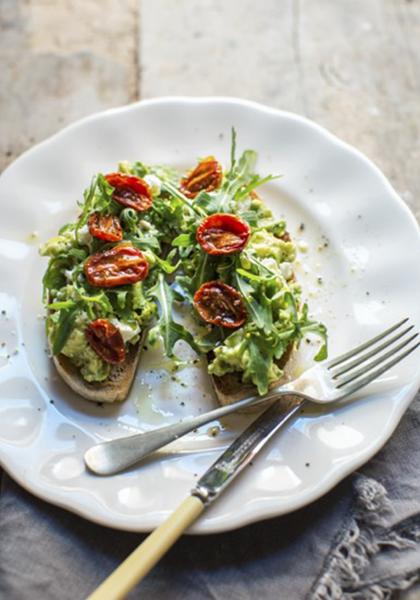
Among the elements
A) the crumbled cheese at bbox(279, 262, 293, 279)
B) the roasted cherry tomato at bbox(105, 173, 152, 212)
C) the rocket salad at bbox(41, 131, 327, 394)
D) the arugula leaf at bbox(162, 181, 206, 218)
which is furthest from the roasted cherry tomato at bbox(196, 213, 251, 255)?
the roasted cherry tomato at bbox(105, 173, 152, 212)

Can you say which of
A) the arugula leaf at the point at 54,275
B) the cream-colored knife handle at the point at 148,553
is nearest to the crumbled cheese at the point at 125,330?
the arugula leaf at the point at 54,275

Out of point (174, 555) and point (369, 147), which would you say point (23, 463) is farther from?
point (369, 147)

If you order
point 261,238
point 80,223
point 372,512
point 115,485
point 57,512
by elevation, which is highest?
point 261,238

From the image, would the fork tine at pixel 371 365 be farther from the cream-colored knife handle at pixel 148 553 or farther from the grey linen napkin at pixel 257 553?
the cream-colored knife handle at pixel 148 553

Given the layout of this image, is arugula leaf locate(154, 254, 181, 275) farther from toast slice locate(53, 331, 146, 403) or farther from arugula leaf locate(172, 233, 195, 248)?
toast slice locate(53, 331, 146, 403)

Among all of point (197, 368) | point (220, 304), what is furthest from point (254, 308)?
point (197, 368)

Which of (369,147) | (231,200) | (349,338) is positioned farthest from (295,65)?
(349,338)
